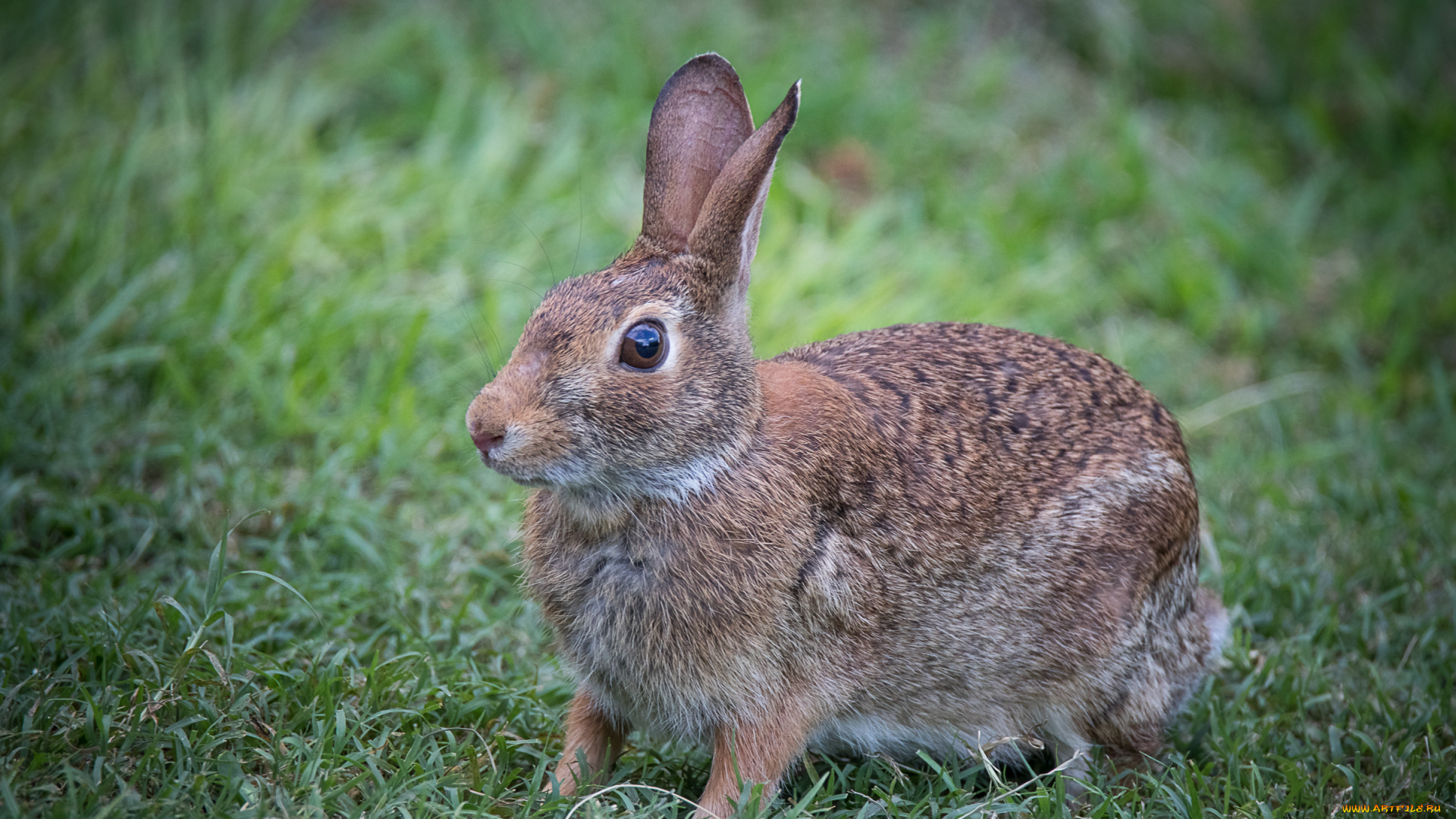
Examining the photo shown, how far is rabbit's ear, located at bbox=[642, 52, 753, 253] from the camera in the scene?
137 inches

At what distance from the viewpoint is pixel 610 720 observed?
3.53 metres

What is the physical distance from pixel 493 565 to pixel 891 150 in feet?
12.7

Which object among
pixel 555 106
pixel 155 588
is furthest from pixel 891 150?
pixel 155 588

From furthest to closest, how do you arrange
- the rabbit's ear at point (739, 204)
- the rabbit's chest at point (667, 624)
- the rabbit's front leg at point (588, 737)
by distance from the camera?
1. the rabbit's front leg at point (588, 737)
2. the rabbit's chest at point (667, 624)
3. the rabbit's ear at point (739, 204)

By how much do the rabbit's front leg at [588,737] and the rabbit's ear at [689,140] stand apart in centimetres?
127

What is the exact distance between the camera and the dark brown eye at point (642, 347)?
3189mm

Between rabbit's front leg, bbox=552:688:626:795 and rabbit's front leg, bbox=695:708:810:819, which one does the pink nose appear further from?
rabbit's front leg, bbox=695:708:810:819

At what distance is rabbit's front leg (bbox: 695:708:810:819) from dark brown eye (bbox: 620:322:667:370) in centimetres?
97

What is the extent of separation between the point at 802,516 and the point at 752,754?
2.07 ft

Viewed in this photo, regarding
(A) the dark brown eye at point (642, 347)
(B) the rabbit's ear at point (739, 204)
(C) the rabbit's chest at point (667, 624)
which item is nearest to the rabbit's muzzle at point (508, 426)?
(A) the dark brown eye at point (642, 347)

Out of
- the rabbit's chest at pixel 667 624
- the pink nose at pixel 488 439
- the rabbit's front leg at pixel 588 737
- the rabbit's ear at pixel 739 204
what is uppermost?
the rabbit's ear at pixel 739 204

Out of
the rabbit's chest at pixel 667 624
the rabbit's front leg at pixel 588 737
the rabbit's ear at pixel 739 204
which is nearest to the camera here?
the rabbit's ear at pixel 739 204

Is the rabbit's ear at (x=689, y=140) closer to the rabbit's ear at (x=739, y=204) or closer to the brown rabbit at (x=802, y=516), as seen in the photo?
the brown rabbit at (x=802, y=516)

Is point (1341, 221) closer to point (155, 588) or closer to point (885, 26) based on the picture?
point (885, 26)
